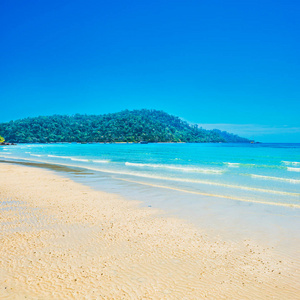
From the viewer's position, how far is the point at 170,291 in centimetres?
446

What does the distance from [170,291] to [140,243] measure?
2186mm

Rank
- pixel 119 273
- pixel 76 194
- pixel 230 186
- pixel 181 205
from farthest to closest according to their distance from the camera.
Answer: pixel 230 186 < pixel 76 194 < pixel 181 205 < pixel 119 273

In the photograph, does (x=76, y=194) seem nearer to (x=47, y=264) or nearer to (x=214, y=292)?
(x=47, y=264)

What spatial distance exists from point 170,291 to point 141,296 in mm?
529

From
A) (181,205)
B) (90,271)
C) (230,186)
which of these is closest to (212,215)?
(181,205)

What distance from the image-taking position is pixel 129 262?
18.0 feet

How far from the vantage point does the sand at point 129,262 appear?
176 inches

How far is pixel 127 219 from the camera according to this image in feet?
28.8

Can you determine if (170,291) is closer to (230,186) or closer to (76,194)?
(76,194)

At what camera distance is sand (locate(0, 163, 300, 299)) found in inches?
176

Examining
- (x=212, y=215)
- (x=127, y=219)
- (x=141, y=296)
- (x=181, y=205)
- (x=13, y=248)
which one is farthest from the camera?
(x=181, y=205)

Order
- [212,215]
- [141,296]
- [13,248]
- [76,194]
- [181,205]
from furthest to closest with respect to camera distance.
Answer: [76,194]
[181,205]
[212,215]
[13,248]
[141,296]

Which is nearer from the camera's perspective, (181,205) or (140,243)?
(140,243)

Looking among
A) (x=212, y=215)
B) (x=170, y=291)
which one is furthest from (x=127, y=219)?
(x=170, y=291)
